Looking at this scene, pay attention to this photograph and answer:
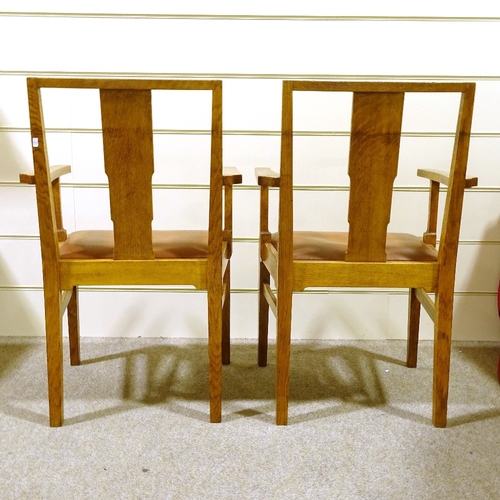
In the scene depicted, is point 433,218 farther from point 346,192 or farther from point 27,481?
point 27,481

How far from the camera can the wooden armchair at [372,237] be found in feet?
4.41

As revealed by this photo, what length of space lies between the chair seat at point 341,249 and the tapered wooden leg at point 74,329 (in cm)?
76

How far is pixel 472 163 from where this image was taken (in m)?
2.07

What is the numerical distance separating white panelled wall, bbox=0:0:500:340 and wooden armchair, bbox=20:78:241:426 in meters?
0.51

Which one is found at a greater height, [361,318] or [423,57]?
[423,57]

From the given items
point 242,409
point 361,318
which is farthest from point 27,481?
point 361,318

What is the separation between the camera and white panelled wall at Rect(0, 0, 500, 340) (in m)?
1.97

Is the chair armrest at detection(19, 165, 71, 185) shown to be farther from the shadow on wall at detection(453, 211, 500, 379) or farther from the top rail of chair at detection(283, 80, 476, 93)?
the shadow on wall at detection(453, 211, 500, 379)

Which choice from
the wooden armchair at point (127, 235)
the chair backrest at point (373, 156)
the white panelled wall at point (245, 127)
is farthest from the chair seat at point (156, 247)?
the white panelled wall at point (245, 127)

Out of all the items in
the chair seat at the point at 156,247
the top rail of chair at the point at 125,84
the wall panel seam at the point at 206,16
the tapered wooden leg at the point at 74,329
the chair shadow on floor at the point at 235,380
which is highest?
the wall panel seam at the point at 206,16

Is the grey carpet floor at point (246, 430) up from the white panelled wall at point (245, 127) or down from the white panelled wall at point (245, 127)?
down

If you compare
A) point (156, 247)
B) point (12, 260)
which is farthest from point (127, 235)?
point (12, 260)

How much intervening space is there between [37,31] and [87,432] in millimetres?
1332

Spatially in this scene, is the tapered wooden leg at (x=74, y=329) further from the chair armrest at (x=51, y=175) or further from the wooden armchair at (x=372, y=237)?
the wooden armchair at (x=372, y=237)
